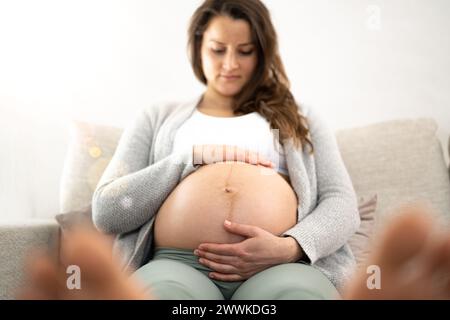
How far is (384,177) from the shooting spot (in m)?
1.04

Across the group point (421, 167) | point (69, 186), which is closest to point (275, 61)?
point (421, 167)

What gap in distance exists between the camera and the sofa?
1000 millimetres

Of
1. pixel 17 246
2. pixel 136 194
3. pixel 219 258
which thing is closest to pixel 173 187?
pixel 136 194

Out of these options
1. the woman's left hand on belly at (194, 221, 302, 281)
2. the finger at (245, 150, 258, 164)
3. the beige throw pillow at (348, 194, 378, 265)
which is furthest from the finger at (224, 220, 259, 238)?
the beige throw pillow at (348, 194, 378, 265)

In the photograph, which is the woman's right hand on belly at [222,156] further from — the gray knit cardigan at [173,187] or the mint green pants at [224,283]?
the mint green pants at [224,283]

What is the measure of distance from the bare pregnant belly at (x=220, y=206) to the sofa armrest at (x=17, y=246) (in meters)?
0.21

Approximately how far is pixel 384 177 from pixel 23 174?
0.73 metres

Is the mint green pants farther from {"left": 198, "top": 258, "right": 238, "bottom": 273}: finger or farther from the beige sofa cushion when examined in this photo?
the beige sofa cushion

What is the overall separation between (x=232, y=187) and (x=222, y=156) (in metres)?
0.08

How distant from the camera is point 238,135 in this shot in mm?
922

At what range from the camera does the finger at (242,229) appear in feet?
2.48

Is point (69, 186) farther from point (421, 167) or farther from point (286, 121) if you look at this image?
point (421, 167)

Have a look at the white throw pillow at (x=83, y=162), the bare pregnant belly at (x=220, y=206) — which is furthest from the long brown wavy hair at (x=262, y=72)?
the white throw pillow at (x=83, y=162)

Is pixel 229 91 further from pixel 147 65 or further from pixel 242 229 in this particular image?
pixel 242 229
